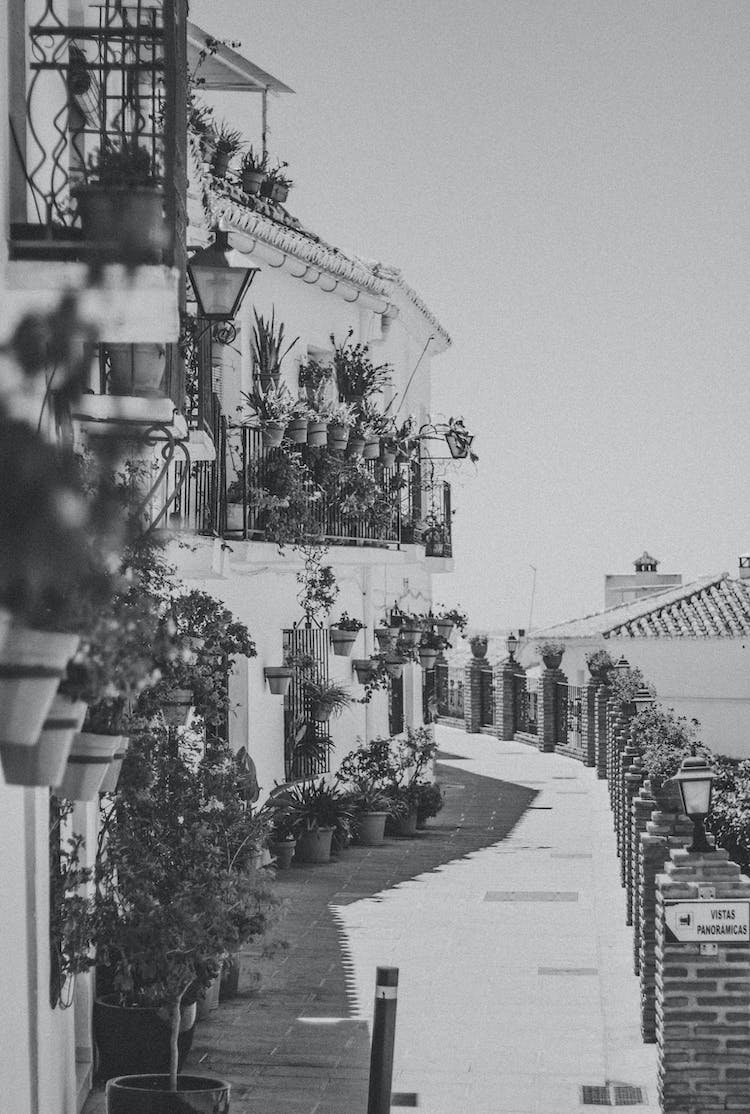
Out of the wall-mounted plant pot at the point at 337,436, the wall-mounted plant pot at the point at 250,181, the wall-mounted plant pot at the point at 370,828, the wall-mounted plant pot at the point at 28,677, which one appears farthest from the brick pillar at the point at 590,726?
the wall-mounted plant pot at the point at 28,677

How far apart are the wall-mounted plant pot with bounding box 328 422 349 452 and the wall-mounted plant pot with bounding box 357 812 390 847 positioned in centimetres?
484

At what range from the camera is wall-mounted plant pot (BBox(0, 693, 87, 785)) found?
3813mm

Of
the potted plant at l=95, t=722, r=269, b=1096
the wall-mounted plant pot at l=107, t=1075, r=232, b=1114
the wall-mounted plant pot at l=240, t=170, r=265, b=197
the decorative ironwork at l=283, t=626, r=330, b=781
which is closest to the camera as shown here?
the wall-mounted plant pot at l=107, t=1075, r=232, b=1114

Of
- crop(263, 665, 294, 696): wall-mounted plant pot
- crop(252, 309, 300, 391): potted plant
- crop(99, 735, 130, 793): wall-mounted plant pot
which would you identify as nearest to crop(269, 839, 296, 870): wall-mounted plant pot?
crop(263, 665, 294, 696): wall-mounted plant pot

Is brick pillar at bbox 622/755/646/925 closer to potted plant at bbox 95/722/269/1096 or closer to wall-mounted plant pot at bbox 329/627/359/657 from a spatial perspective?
wall-mounted plant pot at bbox 329/627/359/657

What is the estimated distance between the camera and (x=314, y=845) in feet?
58.3

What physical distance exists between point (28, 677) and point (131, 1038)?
19.6 ft

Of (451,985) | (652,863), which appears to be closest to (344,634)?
(451,985)

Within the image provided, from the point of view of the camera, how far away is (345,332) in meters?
20.4

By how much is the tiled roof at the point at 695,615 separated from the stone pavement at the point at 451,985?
55.5 feet

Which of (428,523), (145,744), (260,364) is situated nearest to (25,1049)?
(145,744)

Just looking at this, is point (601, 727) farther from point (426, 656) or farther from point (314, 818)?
point (314, 818)

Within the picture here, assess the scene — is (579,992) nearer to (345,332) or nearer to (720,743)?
(345,332)

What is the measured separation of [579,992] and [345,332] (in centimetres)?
1100
